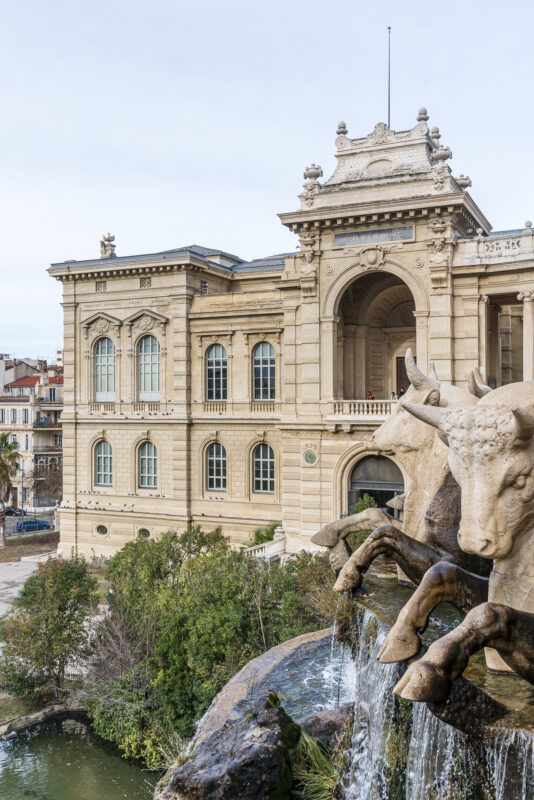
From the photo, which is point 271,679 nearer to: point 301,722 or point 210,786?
point 301,722

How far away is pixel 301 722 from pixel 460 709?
5.49 metres

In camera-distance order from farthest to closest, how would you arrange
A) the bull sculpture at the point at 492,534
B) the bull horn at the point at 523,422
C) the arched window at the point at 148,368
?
the arched window at the point at 148,368 < the bull horn at the point at 523,422 < the bull sculpture at the point at 492,534

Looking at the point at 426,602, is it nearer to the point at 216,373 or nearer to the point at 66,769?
the point at 66,769

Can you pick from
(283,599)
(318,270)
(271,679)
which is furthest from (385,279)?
(271,679)

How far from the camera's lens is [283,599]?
17.4 metres

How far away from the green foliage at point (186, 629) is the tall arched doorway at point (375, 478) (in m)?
8.29

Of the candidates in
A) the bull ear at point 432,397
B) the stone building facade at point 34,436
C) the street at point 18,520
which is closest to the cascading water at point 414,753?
the bull ear at point 432,397

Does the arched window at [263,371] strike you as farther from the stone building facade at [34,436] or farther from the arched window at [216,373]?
the stone building facade at [34,436]

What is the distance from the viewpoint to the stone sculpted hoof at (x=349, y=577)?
7.88m

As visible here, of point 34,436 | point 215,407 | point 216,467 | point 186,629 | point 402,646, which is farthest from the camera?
point 34,436

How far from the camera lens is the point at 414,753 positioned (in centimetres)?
673

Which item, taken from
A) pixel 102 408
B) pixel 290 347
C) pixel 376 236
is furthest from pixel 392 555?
pixel 102 408

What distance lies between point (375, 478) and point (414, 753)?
21.2 metres

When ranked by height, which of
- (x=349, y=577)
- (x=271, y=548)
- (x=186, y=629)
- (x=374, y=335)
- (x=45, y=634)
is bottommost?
(x=45, y=634)
